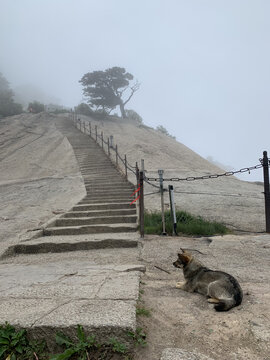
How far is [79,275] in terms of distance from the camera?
3.78 m

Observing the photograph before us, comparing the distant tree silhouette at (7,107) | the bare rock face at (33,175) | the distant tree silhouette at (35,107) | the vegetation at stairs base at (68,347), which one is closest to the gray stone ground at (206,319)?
the vegetation at stairs base at (68,347)

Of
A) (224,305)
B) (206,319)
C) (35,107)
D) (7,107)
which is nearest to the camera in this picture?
(206,319)

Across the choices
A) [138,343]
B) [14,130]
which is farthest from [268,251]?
[14,130]

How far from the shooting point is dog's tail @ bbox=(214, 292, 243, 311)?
270 cm

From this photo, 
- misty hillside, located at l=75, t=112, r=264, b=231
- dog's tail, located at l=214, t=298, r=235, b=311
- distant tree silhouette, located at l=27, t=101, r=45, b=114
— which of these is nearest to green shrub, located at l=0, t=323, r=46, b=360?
dog's tail, located at l=214, t=298, r=235, b=311

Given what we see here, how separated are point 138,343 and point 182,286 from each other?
1491 mm

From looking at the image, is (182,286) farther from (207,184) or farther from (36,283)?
(207,184)

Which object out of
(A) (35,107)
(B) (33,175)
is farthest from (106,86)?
(B) (33,175)

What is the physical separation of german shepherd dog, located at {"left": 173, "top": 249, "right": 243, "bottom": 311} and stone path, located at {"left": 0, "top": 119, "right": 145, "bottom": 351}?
2.15ft

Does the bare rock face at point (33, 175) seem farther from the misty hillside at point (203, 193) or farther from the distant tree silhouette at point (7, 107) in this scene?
the distant tree silhouette at point (7, 107)

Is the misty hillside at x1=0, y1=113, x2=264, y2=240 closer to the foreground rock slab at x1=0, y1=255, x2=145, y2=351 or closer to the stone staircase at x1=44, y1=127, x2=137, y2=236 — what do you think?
the stone staircase at x1=44, y1=127, x2=137, y2=236

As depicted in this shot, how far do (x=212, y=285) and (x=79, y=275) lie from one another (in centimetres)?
179

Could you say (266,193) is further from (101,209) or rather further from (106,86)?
(106,86)

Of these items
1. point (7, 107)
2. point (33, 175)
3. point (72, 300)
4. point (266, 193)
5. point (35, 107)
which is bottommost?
point (72, 300)
